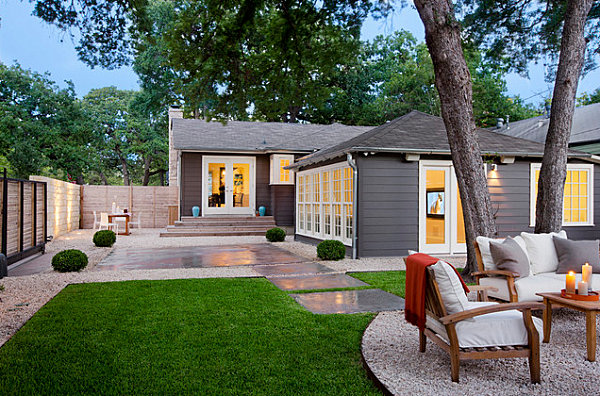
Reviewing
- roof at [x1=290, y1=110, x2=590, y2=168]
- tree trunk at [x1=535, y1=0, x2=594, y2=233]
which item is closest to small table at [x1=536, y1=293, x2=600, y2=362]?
tree trunk at [x1=535, y1=0, x2=594, y2=233]

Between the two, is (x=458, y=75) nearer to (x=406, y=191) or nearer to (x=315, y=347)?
(x=406, y=191)

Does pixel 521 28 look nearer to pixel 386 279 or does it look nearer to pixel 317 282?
pixel 386 279

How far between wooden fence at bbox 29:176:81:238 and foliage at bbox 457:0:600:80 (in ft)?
37.1

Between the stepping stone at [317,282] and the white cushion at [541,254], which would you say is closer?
the white cushion at [541,254]

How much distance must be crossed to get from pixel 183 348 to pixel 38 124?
23056 millimetres

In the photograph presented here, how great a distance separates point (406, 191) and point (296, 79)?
3.38 m

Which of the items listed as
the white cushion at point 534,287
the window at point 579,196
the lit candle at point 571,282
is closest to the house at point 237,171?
the window at point 579,196

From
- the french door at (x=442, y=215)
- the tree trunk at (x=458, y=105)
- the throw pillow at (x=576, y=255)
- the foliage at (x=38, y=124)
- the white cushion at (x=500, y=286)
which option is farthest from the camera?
the foliage at (x=38, y=124)

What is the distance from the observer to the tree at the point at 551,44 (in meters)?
6.71

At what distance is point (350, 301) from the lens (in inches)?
222

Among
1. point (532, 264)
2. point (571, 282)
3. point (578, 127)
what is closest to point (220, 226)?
point (532, 264)

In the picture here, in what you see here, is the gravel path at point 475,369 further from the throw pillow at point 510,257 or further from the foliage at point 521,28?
the foliage at point 521,28

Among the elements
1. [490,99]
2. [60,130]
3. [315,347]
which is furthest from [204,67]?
[490,99]

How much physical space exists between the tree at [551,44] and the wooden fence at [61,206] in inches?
457
